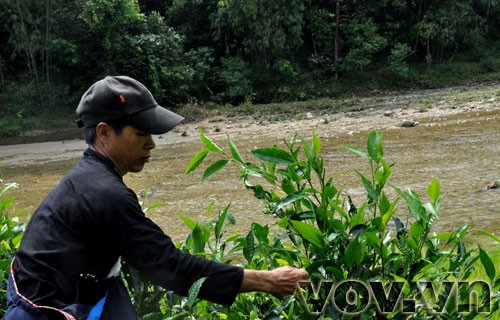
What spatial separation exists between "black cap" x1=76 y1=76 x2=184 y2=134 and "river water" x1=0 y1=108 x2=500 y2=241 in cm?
413

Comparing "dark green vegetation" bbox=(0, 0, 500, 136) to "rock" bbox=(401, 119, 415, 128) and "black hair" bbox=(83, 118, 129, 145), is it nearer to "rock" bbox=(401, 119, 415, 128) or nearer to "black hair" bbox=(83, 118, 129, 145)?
"rock" bbox=(401, 119, 415, 128)

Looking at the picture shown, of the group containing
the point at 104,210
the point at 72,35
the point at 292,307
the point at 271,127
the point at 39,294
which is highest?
the point at 72,35

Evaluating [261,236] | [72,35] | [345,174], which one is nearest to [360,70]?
[72,35]

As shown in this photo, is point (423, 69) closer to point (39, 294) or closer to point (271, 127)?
point (271, 127)

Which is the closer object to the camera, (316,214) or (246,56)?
(316,214)

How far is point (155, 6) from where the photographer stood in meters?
25.1

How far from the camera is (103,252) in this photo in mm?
1973

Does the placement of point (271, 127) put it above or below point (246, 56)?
below

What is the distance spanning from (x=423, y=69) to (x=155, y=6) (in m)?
11.6

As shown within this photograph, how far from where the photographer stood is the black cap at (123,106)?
2.03 metres

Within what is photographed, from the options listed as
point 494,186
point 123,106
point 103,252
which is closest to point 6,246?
point 103,252

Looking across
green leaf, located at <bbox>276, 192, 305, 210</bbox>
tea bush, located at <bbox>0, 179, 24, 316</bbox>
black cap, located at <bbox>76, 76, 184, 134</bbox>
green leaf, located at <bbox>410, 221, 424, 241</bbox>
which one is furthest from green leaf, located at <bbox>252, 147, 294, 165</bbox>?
tea bush, located at <bbox>0, 179, 24, 316</bbox>

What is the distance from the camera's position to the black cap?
2.03 m

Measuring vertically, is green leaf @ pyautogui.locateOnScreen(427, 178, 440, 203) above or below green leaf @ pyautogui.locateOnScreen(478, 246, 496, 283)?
above
